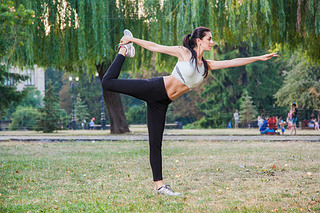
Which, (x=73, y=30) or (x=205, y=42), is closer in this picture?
(x=205, y=42)

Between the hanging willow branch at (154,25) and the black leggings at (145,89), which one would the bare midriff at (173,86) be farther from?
the hanging willow branch at (154,25)

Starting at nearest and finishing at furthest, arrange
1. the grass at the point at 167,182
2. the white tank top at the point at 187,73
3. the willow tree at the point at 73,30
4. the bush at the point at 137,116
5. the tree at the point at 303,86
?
the grass at the point at 167,182, the white tank top at the point at 187,73, the willow tree at the point at 73,30, the tree at the point at 303,86, the bush at the point at 137,116

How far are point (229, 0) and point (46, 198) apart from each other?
32.4 ft

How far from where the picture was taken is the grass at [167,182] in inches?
166

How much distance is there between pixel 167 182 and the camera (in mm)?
5902

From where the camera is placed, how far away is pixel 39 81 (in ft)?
233

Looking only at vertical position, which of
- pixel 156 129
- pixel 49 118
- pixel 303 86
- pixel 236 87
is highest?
pixel 236 87

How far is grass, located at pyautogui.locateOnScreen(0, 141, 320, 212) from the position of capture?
4227 millimetres

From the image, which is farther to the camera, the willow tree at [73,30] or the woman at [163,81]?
the willow tree at [73,30]

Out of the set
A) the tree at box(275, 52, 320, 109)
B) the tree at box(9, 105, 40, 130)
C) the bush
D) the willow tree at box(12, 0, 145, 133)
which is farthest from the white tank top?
the bush

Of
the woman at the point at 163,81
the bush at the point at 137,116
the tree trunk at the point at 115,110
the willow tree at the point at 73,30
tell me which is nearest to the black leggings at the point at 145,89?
the woman at the point at 163,81

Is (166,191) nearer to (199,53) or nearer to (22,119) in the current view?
(199,53)

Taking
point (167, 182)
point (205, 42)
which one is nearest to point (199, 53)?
point (205, 42)

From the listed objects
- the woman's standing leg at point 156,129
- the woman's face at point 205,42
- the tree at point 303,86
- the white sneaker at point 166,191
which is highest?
the tree at point 303,86
